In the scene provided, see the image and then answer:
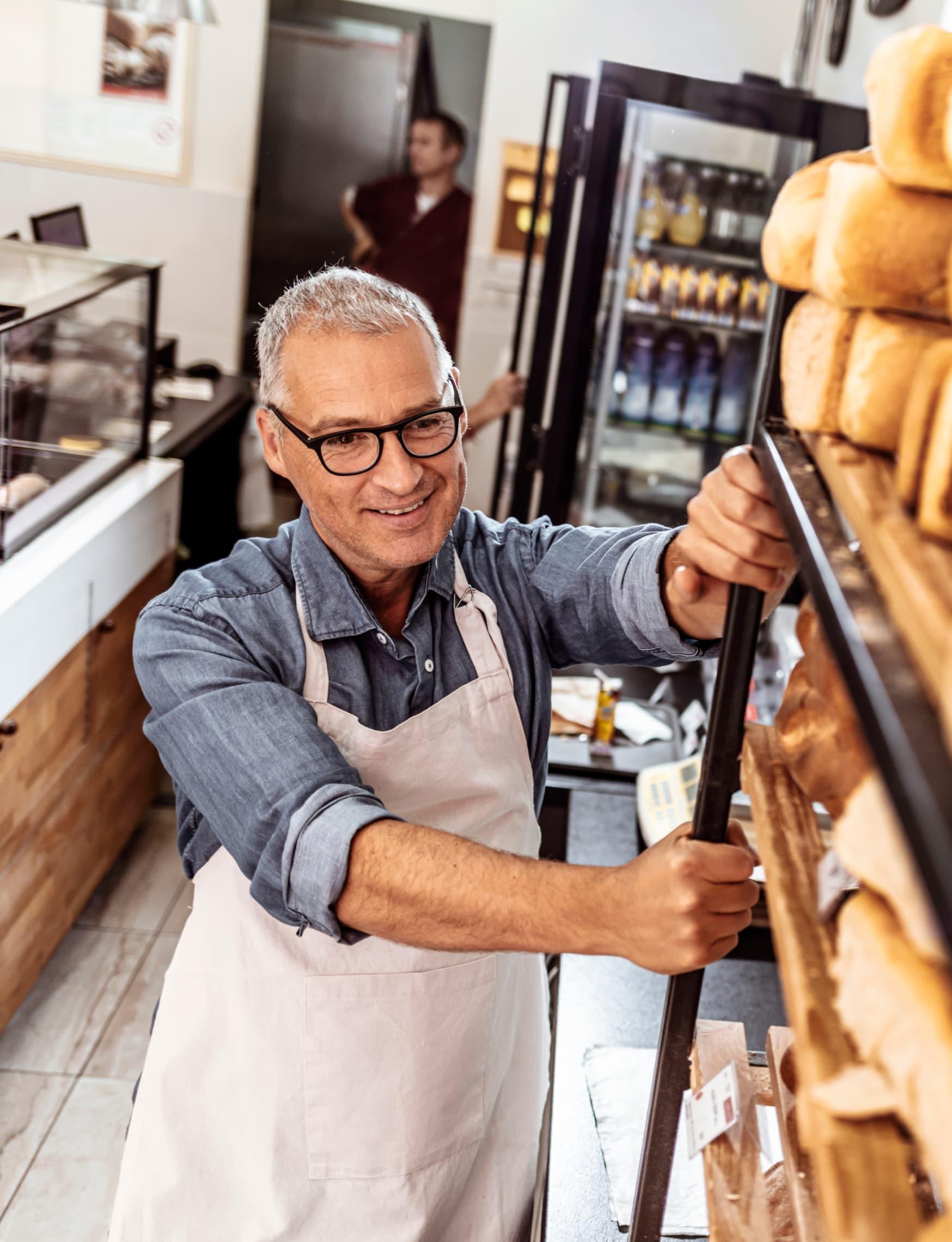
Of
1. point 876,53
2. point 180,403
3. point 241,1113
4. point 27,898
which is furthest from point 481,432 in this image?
point 876,53

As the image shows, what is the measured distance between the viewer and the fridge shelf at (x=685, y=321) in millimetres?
4121

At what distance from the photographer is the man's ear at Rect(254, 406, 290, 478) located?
1520 mm

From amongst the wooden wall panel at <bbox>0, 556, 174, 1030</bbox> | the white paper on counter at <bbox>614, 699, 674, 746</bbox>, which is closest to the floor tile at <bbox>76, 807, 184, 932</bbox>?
the wooden wall panel at <bbox>0, 556, 174, 1030</bbox>

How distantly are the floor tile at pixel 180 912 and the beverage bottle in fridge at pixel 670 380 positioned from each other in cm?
227

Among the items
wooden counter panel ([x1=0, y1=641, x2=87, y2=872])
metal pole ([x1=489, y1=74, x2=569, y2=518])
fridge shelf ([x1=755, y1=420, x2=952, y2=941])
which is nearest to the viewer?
fridge shelf ([x1=755, y1=420, x2=952, y2=941])

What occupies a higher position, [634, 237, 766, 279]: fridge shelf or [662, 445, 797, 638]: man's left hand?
[634, 237, 766, 279]: fridge shelf

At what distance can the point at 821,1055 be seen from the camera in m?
0.62

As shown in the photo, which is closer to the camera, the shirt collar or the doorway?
the shirt collar

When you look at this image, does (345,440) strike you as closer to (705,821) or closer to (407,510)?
(407,510)

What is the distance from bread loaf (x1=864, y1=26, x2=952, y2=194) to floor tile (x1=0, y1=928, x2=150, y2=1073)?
2823 millimetres

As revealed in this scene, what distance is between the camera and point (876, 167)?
0.75 metres

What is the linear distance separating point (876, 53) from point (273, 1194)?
4.21 ft

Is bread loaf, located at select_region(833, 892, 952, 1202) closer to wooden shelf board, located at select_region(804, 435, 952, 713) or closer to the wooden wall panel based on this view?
wooden shelf board, located at select_region(804, 435, 952, 713)

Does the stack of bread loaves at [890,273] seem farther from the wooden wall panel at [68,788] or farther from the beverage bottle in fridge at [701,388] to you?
the beverage bottle in fridge at [701,388]
